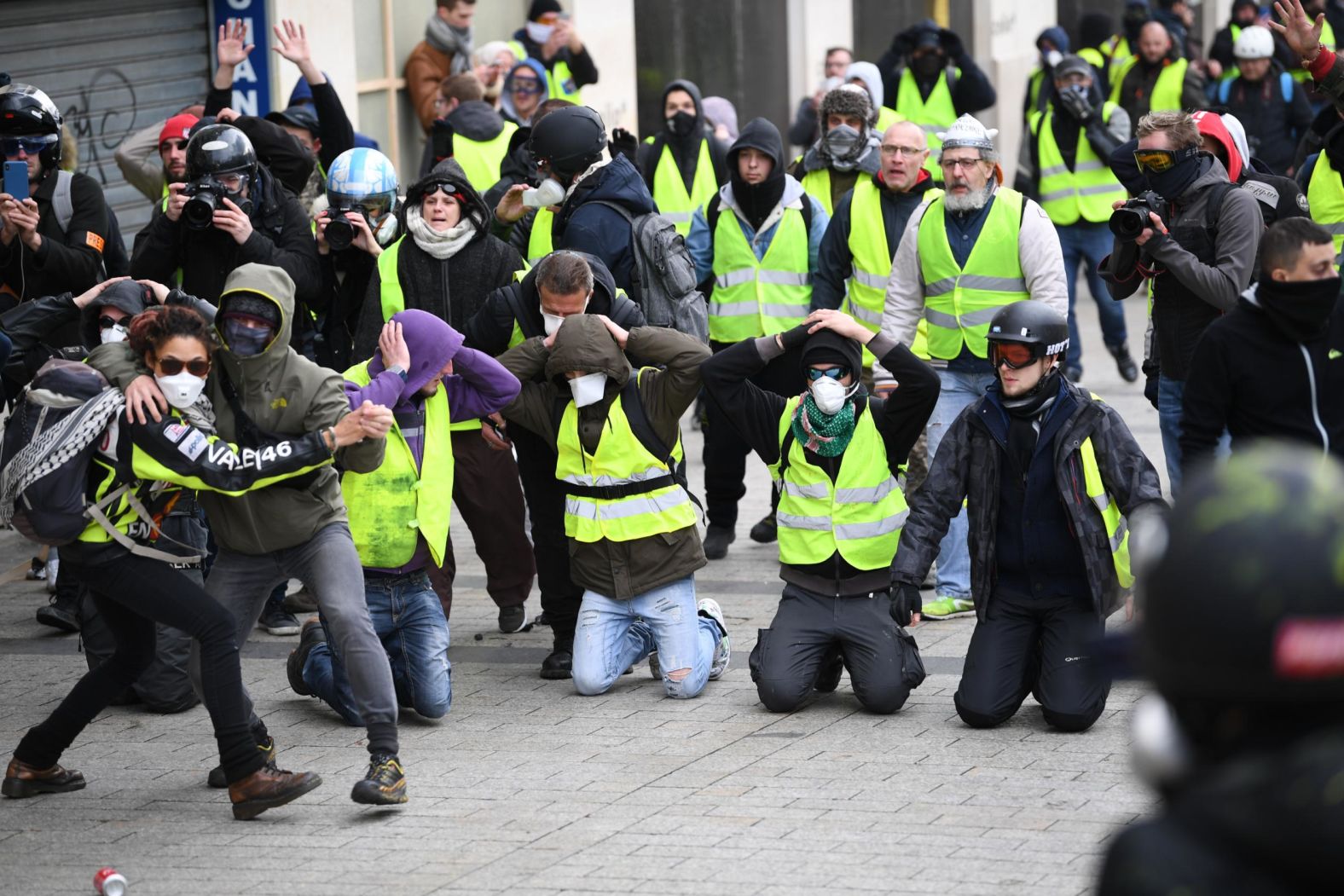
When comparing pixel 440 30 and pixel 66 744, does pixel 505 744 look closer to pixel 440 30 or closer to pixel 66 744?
pixel 66 744

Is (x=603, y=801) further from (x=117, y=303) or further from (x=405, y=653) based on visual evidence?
(x=117, y=303)

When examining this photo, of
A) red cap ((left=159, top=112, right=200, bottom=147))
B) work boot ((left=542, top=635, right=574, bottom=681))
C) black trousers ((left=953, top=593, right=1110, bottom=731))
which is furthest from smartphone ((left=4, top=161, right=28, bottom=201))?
black trousers ((left=953, top=593, right=1110, bottom=731))

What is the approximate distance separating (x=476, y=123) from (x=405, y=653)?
4.82 meters

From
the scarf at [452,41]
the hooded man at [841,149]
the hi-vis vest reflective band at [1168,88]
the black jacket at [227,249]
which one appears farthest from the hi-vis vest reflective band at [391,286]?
the hi-vis vest reflective band at [1168,88]

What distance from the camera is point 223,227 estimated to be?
7383 millimetres

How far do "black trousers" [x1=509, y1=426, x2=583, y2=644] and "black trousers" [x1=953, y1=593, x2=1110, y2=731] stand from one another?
1.61 metres

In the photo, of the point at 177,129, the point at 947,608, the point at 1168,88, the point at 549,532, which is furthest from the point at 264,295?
the point at 1168,88

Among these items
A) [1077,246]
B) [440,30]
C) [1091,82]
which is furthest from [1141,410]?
[440,30]

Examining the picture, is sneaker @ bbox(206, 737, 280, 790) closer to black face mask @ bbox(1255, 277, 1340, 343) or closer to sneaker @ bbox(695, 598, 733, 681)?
sneaker @ bbox(695, 598, 733, 681)

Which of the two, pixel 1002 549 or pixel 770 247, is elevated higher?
pixel 770 247

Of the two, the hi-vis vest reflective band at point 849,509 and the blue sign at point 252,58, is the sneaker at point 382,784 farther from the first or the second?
the blue sign at point 252,58

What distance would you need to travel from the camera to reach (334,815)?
5570 millimetres

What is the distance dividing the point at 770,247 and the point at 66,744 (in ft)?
13.9

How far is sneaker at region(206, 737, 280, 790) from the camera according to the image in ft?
18.4
